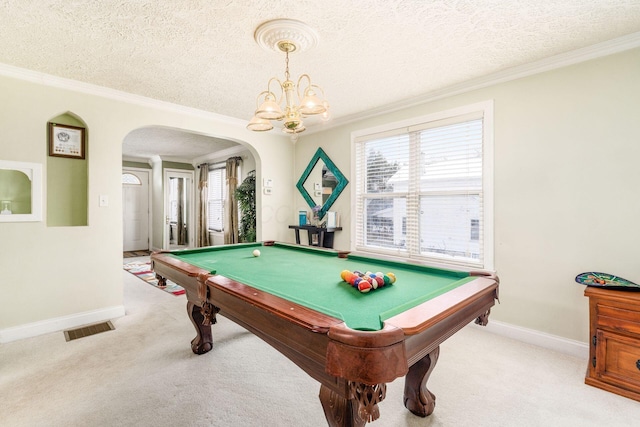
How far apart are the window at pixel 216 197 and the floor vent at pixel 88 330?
3852mm

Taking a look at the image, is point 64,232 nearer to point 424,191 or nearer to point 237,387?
point 237,387

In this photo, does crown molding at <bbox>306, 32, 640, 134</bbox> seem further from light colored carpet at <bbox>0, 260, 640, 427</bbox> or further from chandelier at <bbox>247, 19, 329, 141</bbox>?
light colored carpet at <bbox>0, 260, 640, 427</bbox>

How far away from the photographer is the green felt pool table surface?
1.19m

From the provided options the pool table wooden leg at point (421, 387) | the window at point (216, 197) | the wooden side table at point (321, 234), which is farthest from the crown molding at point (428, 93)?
the window at point (216, 197)

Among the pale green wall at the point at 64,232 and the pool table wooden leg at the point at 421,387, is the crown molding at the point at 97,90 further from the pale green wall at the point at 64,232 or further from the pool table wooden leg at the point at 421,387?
the pool table wooden leg at the point at 421,387

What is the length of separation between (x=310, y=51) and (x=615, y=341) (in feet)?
9.72

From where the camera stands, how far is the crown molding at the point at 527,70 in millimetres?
2159

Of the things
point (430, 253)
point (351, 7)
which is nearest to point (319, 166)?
point (430, 253)

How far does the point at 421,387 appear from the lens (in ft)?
5.42

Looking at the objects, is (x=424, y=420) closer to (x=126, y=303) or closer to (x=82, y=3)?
(x=82, y=3)

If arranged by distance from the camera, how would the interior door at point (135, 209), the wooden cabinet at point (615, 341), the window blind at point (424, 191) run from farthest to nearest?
the interior door at point (135, 209) < the window blind at point (424, 191) < the wooden cabinet at point (615, 341)

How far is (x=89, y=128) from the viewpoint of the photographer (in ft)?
9.82

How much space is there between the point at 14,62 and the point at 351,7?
294 cm

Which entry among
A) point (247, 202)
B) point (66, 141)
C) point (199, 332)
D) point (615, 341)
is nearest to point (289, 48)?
point (199, 332)
